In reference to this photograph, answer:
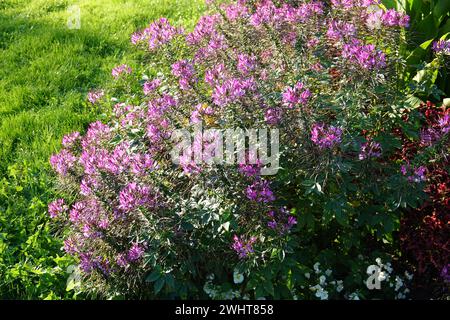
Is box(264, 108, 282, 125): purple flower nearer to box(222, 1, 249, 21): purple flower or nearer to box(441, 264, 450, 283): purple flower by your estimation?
box(222, 1, 249, 21): purple flower

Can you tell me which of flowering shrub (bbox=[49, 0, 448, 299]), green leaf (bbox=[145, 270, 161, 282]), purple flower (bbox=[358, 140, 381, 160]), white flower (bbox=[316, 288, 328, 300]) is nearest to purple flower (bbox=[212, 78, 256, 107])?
flowering shrub (bbox=[49, 0, 448, 299])

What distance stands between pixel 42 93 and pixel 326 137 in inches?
129

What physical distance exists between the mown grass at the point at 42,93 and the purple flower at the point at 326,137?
1513mm

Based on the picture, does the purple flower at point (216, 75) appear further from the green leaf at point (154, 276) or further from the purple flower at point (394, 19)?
the green leaf at point (154, 276)

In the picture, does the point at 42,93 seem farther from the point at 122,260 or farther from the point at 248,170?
the point at 248,170

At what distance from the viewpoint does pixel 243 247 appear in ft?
7.91

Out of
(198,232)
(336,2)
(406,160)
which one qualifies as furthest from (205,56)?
(406,160)

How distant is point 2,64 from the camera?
534 cm

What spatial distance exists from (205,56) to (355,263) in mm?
1252

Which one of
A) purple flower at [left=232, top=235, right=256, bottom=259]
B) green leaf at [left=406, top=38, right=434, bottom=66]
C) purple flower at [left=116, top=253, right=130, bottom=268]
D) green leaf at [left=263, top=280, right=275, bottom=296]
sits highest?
green leaf at [left=406, top=38, right=434, bottom=66]

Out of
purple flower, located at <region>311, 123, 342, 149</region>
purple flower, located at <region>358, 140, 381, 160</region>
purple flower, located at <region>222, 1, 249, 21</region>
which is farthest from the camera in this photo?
purple flower, located at <region>222, 1, 249, 21</region>

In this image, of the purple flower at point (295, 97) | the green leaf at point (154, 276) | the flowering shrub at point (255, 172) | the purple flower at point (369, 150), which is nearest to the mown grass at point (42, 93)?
the flowering shrub at point (255, 172)

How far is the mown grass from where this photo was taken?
10.6ft

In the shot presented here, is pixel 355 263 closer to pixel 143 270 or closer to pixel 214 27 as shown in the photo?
pixel 143 270
